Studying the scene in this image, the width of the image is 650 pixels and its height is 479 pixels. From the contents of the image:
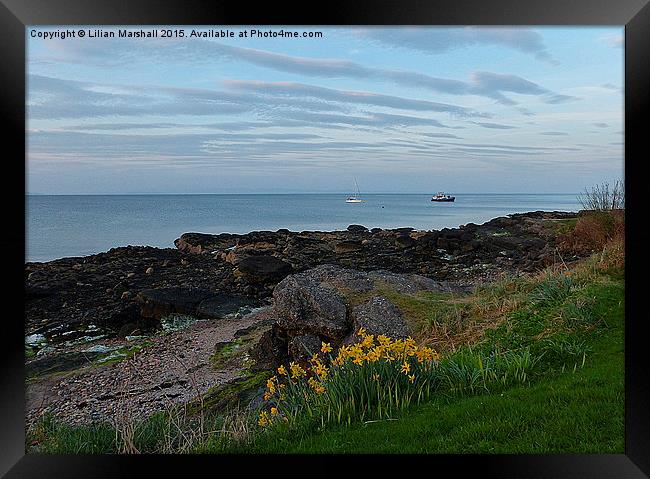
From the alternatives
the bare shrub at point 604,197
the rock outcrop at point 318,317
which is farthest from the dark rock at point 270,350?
the bare shrub at point 604,197

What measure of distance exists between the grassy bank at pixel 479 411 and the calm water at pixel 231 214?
3.60ft

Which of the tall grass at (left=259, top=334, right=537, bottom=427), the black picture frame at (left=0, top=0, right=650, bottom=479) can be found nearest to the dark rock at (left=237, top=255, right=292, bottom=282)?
the tall grass at (left=259, top=334, right=537, bottom=427)

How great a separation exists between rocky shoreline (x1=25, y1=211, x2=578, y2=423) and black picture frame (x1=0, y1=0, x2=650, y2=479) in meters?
1.04

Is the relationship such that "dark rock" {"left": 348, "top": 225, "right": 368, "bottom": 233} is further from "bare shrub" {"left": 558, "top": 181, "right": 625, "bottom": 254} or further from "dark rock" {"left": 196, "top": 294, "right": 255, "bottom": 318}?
"bare shrub" {"left": 558, "top": 181, "right": 625, "bottom": 254}

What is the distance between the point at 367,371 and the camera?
3.10 m

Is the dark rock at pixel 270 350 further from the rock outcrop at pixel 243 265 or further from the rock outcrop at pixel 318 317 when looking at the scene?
the rock outcrop at pixel 243 265

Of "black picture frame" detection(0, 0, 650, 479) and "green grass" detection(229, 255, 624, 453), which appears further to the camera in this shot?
"green grass" detection(229, 255, 624, 453)

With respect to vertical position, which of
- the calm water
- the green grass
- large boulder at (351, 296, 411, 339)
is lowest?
the green grass

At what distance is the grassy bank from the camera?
295 centimetres

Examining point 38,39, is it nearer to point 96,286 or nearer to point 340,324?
point 96,286

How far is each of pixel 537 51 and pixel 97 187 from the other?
138 inches
